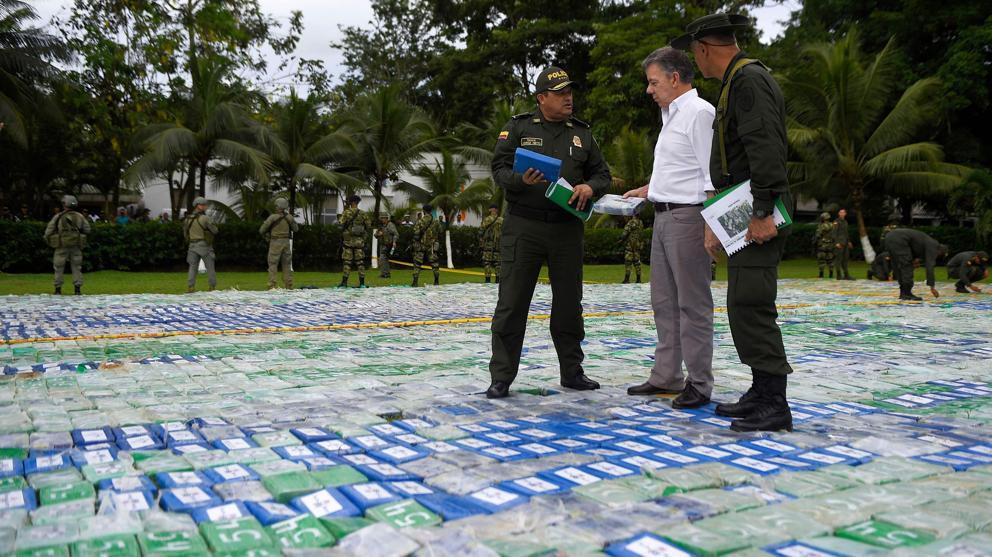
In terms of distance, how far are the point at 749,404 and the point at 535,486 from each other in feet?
4.95

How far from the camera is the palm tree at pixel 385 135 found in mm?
24562

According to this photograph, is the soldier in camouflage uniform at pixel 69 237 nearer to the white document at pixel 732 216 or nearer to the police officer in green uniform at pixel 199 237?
the police officer in green uniform at pixel 199 237

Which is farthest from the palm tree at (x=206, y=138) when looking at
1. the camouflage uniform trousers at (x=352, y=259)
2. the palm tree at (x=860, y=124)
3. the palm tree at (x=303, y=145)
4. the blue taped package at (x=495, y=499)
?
the blue taped package at (x=495, y=499)

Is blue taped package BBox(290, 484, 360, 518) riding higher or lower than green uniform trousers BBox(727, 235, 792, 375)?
lower

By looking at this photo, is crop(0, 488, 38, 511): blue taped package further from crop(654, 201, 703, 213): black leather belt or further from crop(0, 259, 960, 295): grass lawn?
crop(0, 259, 960, 295): grass lawn

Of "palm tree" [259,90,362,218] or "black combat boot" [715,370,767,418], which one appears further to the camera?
"palm tree" [259,90,362,218]

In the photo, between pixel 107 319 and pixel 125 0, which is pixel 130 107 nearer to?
pixel 125 0

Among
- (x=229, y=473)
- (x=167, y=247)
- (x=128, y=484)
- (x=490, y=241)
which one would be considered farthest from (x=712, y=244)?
(x=167, y=247)

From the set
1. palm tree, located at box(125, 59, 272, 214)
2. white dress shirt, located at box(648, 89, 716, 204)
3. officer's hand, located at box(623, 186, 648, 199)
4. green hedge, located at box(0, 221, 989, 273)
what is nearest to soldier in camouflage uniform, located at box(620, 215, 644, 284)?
green hedge, located at box(0, 221, 989, 273)

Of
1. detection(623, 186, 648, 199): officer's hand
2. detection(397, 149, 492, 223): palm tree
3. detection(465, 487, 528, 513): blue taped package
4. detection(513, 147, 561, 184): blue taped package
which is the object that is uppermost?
detection(397, 149, 492, 223): palm tree

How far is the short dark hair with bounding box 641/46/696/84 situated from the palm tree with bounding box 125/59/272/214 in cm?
1928

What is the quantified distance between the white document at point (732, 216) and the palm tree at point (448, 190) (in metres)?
23.3

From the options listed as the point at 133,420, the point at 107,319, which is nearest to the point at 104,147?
the point at 107,319

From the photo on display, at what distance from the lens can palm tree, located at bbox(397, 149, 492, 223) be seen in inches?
1077
